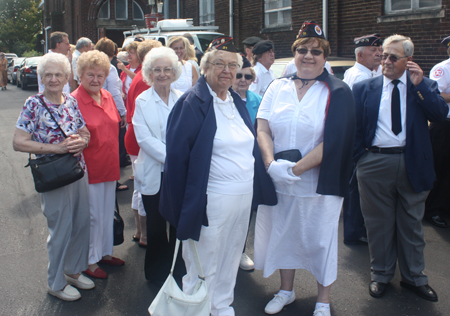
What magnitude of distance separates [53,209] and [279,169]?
1836mm

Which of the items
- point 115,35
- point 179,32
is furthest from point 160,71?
point 115,35

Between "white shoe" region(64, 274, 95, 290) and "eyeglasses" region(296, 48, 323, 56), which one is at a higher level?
"eyeglasses" region(296, 48, 323, 56)

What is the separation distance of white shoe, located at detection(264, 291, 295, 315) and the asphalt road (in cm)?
5

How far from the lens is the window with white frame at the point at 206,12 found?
18.3 metres

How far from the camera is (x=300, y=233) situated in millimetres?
3301

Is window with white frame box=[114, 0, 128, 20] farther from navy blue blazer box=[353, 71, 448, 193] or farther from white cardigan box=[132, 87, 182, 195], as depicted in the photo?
navy blue blazer box=[353, 71, 448, 193]

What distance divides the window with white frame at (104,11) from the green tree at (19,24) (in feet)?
92.6

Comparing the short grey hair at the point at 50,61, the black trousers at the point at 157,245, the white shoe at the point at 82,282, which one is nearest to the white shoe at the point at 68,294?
the white shoe at the point at 82,282

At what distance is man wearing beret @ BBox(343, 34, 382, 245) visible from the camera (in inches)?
188

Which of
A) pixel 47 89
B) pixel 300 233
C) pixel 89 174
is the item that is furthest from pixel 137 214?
pixel 300 233

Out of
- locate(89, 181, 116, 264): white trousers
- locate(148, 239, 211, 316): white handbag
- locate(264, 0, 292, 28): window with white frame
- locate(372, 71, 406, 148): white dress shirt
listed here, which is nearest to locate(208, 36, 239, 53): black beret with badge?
locate(372, 71, 406, 148): white dress shirt

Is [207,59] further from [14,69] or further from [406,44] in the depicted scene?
[14,69]

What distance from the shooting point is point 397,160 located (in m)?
3.64

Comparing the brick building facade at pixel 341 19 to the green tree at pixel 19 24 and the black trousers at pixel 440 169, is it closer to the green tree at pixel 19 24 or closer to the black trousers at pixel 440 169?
the black trousers at pixel 440 169
